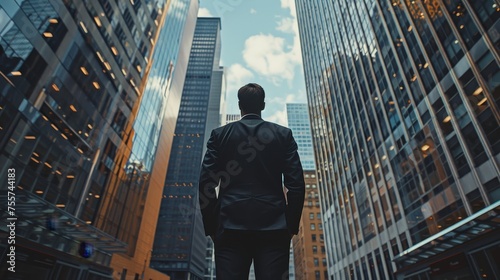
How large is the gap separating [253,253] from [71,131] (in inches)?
998

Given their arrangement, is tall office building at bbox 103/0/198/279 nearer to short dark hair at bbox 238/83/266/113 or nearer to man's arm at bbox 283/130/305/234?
short dark hair at bbox 238/83/266/113

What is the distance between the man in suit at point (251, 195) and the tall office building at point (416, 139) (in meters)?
19.4

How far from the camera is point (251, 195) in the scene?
303cm

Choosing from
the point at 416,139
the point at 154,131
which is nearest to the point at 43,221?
the point at 154,131

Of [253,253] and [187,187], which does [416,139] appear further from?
[187,187]

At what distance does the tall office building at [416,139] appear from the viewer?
21641 mm

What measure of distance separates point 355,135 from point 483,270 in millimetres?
29175

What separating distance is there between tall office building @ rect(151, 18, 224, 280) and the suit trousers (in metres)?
111

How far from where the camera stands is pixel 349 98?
5050 cm

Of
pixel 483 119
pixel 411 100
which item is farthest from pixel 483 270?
pixel 411 100

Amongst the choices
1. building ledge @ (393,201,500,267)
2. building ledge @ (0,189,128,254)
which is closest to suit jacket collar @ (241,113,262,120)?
building ledge @ (0,189,128,254)

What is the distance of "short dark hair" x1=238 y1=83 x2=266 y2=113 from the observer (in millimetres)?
3818

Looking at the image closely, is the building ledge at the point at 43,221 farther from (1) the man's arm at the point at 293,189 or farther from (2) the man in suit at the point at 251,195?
(1) the man's arm at the point at 293,189

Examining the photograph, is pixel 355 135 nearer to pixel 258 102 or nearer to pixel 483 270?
pixel 483 270
